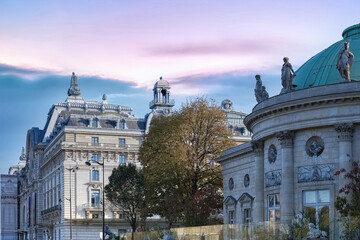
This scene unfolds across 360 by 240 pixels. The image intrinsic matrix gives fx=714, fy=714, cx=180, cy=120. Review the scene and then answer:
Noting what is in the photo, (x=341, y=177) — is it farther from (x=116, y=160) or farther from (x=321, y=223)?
(x=116, y=160)

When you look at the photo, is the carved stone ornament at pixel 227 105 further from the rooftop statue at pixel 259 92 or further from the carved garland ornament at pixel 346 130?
the carved garland ornament at pixel 346 130

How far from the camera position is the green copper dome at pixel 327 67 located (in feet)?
160

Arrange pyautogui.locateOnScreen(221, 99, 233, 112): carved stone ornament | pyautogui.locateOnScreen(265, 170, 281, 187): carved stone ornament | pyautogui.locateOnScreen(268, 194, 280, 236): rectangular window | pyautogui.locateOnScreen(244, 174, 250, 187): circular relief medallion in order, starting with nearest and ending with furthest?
pyautogui.locateOnScreen(265, 170, 281, 187): carved stone ornament → pyautogui.locateOnScreen(268, 194, 280, 236): rectangular window → pyautogui.locateOnScreen(244, 174, 250, 187): circular relief medallion → pyautogui.locateOnScreen(221, 99, 233, 112): carved stone ornament

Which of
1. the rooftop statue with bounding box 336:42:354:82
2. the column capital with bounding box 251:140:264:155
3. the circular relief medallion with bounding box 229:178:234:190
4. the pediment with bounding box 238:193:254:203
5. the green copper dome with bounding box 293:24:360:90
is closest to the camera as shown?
the rooftop statue with bounding box 336:42:354:82

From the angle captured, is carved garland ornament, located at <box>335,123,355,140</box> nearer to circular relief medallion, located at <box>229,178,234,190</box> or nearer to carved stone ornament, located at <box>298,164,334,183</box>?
carved stone ornament, located at <box>298,164,334,183</box>

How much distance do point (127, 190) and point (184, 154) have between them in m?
14.9

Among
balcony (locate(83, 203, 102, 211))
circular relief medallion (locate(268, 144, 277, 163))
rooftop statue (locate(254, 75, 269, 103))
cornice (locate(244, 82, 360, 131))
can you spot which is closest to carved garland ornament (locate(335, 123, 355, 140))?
cornice (locate(244, 82, 360, 131))

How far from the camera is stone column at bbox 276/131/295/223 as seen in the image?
46219 millimetres

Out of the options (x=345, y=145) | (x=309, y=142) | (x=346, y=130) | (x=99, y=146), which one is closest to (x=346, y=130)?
(x=346, y=130)

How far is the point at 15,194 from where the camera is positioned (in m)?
185

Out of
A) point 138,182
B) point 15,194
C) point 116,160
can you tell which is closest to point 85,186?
point 116,160

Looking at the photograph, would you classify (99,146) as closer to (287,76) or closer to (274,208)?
(274,208)

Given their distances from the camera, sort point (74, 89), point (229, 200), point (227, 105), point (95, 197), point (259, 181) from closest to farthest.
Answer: point (259, 181)
point (229, 200)
point (95, 197)
point (227, 105)
point (74, 89)

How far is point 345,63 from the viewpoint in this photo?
149ft
